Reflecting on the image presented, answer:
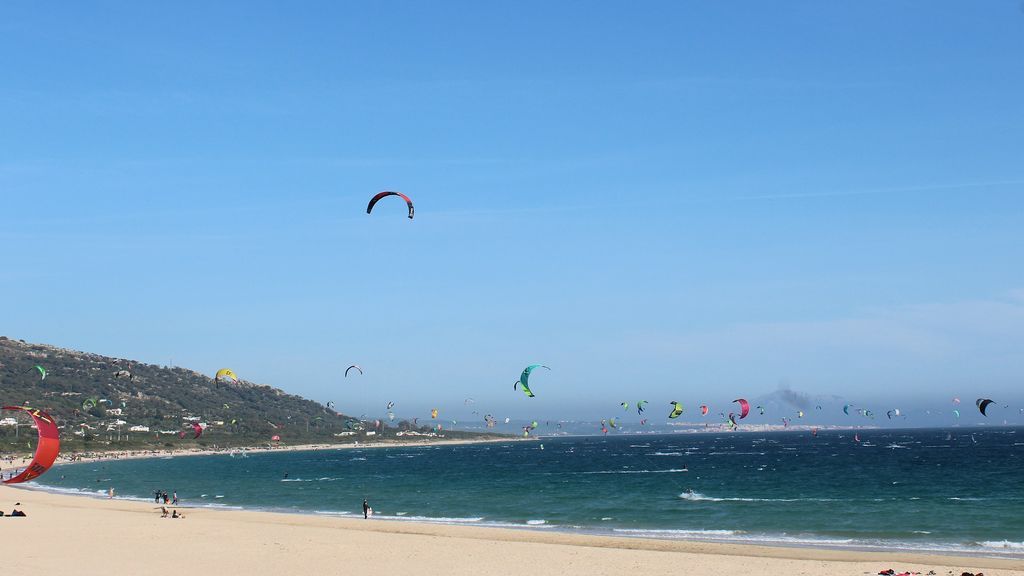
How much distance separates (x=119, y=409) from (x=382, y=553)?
143246 millimetres

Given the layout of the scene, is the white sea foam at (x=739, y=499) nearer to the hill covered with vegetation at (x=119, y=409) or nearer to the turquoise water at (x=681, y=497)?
the turquoise water at (x=681, y=497)

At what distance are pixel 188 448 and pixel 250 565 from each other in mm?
115819

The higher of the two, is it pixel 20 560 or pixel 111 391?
pixel 111 391

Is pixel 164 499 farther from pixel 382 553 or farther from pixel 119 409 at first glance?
pixel 119 409

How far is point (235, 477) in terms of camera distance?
75000 millimetres

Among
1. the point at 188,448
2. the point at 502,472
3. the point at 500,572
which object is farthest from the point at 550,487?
the point at 188,448

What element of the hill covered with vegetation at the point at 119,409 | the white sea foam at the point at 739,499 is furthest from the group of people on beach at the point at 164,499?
the hill covered with vegetation at the point at 119,409

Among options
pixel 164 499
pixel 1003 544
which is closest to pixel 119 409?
pixel 164 499

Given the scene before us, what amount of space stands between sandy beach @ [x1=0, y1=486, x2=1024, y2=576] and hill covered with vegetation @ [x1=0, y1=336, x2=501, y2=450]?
80.9 metres

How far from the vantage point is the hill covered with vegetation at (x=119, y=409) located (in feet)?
429

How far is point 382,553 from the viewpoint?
1117 inches

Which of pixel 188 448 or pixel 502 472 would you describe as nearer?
pixel 502 472

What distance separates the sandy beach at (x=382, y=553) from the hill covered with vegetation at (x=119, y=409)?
265ft

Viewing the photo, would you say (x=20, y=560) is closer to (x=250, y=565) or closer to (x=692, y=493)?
(x=250, y=565)
